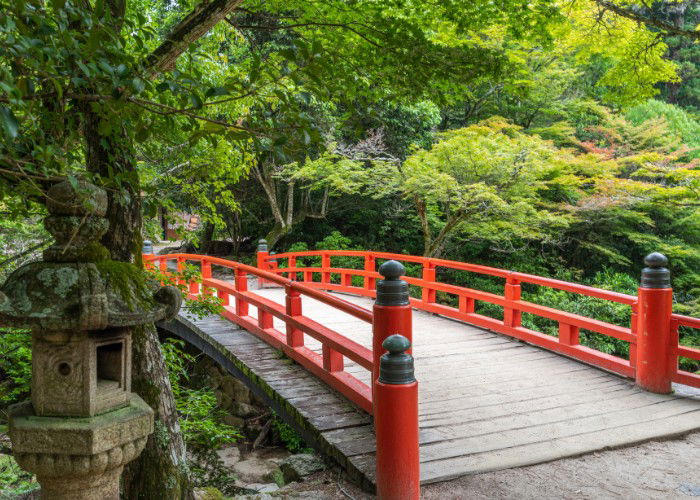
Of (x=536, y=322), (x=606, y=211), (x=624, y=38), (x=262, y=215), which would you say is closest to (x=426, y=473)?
(x=624, y=38)

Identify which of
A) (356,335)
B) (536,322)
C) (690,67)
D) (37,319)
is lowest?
(536,322)

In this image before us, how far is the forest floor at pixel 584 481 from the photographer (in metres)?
3.29

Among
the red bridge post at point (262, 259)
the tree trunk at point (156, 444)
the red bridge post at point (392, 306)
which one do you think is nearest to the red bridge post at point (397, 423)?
the red bridge post at point (392, 306)

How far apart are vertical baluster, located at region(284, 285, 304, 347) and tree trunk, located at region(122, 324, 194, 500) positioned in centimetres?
195

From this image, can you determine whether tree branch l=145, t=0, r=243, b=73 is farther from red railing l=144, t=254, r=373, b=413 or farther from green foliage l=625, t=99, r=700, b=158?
green foliage l=625, t=99, r=700, b=158

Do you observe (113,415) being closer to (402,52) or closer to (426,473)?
(426,473)

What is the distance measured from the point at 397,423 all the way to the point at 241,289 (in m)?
4.79

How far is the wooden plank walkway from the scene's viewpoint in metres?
3.80

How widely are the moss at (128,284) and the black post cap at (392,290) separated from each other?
59.4 inches

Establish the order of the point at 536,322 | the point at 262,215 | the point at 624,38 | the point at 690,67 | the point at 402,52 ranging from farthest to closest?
the point at 690,67 → the point at 262,215 → the point at 536,322 → the point at 624,38 → the point at 402,52

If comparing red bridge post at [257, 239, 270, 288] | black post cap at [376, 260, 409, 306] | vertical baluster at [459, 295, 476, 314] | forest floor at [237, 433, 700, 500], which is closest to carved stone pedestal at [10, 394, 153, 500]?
forest floor at [237, 433, 700, 500]

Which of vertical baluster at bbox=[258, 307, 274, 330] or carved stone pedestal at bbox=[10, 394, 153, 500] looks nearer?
carved stone pedestal at bbox=[10, 394, 153, 500]

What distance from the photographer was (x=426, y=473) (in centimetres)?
350

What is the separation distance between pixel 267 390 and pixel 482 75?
11.1 ft
